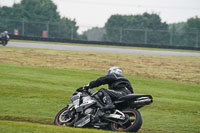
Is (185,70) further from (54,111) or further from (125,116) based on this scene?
(125,116)

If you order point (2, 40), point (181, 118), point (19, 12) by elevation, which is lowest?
point (181, 118)

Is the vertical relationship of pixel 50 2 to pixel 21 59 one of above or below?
above

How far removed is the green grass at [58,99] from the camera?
1132cm

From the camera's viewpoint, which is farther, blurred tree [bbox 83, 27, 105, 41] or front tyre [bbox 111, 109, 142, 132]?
blurred tree [bbox 83, 27, 105, 41]

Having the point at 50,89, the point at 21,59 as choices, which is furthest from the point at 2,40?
the point at 50,89

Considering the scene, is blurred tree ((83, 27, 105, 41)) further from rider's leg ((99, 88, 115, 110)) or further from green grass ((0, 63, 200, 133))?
rider's leg ((99, 88, 115, 110))

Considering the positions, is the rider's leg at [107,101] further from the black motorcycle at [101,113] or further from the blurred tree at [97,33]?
the blurred tree at [97,33]

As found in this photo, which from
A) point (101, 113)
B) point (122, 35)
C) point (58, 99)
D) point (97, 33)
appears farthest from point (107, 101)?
point (97, 33)

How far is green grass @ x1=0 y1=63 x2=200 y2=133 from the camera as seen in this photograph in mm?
11320

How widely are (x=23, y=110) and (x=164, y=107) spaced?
5000 millimetres

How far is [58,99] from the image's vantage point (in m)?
15.0

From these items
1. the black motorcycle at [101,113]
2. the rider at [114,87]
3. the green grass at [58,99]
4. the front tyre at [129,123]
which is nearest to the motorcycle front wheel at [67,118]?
the black motorcycle at [101,113]

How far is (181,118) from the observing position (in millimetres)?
12984

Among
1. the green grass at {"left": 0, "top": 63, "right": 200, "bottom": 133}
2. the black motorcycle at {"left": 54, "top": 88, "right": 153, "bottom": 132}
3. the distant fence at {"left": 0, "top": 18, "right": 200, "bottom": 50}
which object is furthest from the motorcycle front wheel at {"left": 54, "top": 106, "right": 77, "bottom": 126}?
the distant fence at {"left": 0, "top": 18, "right": 200, "bottom": 50}
